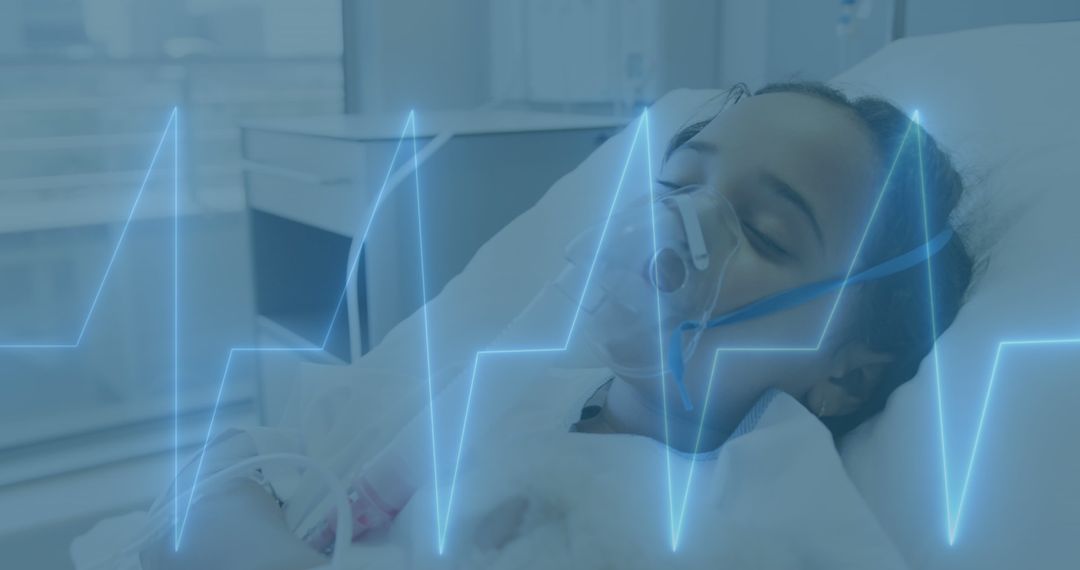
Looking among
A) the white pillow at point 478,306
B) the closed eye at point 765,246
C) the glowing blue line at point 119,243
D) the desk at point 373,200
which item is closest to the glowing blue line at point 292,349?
the desk at point 373,200

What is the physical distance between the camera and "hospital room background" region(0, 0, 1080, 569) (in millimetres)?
1684

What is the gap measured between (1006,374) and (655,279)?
0.29m

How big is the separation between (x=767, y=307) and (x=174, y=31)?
1.84 metres

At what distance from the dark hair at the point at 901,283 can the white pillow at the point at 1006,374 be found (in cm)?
4

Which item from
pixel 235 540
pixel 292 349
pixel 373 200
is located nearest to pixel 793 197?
pixel 235 540

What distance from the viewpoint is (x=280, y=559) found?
2.66 ft

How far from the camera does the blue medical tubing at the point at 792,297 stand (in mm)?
831

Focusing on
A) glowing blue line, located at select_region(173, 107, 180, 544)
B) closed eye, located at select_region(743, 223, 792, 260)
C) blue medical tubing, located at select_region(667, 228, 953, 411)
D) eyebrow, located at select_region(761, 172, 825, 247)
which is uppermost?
eyebrow, located at select_region(761, 172, 825, 247)

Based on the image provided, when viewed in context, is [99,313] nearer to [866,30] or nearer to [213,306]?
[213,306]

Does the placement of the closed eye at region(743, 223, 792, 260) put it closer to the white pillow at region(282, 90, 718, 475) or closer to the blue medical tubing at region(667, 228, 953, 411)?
the blue medical tubing at region(667, 228, 953, 411)

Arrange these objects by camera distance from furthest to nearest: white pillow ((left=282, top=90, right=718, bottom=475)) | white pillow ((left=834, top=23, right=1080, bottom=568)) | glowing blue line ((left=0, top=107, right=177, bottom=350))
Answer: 1. glowing blue line ((left=0, top=107, right=177, bottom=350))
2. white pillow ((left=282, top=90, right=718, bottom=475))
3. white pillow ((left=834, top=23, right=1080, bottom=568))

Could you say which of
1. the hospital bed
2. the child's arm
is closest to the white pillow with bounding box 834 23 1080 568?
the hospital bed

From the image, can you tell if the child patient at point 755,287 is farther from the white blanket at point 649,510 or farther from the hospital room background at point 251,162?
the hospital room background at point 251,162

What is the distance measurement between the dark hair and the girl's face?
0.02 m
